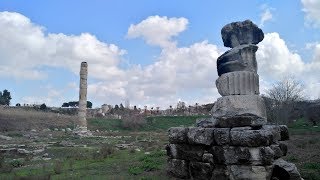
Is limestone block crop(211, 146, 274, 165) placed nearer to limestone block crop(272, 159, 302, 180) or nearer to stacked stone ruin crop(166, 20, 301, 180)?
stacked stone ruin crop(166, 20, 301, 180)

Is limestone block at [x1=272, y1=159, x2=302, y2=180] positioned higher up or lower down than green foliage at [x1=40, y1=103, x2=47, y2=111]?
lower down

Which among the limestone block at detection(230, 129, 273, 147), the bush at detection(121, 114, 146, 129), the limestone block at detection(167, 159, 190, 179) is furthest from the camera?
the bush at detection(121, 114, 146, 129)

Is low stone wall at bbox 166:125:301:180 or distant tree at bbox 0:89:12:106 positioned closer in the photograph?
low stone wall at bbox 166:125:301:180

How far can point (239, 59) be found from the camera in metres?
8.99

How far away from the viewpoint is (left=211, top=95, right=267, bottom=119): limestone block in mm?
8648

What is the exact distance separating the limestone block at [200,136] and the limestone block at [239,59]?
1.54 m

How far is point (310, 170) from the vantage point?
10445mm

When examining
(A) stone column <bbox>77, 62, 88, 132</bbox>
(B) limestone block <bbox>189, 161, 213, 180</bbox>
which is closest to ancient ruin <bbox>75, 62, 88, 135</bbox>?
(A) stone column <bbox>77, 62, 88, 132</bbox>

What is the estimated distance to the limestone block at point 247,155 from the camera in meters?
7.68

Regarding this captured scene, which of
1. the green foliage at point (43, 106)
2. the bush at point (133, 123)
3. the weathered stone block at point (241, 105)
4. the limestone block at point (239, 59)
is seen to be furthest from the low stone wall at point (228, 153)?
the green foliage at point (43, 106)

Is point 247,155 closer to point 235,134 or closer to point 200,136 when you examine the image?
point 235,134

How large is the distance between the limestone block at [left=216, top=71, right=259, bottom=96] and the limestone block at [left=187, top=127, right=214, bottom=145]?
103cm

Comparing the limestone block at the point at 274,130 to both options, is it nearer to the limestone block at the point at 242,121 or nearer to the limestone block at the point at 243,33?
the limestone block at the point at 242,121

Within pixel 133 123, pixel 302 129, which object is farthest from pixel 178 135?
pixel 133 123
